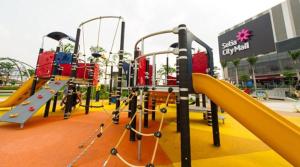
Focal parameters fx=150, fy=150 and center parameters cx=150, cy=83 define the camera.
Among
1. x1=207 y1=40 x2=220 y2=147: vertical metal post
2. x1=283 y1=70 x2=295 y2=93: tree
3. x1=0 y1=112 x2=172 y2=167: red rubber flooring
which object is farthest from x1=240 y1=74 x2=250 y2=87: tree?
x1=0 y1=112 x2=172 y2=167: red rubber flooring

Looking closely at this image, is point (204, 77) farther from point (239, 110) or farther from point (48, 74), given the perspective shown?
point (48, 74)

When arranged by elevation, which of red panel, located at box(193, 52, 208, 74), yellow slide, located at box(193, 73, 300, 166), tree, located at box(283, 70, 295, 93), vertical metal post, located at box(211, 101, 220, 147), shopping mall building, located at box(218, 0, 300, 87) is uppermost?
shopping mall building, located at box(218, 0, 300, 87)

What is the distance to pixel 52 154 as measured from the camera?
298cm

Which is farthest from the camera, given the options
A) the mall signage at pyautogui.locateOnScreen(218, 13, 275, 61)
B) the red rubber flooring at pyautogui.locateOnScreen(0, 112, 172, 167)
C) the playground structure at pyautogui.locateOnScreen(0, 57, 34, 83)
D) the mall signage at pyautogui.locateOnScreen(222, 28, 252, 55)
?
the mall signage at pyautogui.locateOnScreen(222, 28, 252, 55)

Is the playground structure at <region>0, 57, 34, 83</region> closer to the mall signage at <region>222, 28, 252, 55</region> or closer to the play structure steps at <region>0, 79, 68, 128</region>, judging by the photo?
the play structure steps at <region>0, 79, 68, 128</region>

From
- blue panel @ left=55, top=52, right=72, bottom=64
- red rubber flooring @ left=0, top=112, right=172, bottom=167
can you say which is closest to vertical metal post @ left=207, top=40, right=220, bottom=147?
red rubber flooring @ left=0, top=112, right=172, bottom=167

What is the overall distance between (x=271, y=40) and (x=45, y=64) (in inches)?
1739

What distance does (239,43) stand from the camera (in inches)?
1560

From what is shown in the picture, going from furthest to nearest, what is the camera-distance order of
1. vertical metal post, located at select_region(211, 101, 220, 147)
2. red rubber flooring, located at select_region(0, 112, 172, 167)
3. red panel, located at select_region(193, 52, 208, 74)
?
1. red panel, located at select_region(193, 52, 208, 74)
2. vertical metal post, located at select_region(211, 101, 220, 147)
3. red rubber flooring, located at select_region(0, 112, 172, 167)

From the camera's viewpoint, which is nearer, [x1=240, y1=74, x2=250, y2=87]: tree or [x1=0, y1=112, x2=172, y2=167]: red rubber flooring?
[x1=0, y1=112, x2=172, y2=167]: red rubber flooring

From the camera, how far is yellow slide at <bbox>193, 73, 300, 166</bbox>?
156 centimetres

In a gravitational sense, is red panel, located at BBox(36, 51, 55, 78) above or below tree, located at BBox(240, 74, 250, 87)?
below

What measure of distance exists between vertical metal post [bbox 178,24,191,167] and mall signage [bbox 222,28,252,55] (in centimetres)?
4348

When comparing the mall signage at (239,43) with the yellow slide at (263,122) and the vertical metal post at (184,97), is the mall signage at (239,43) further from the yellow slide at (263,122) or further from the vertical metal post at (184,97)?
the yellow slide at (263,122)
